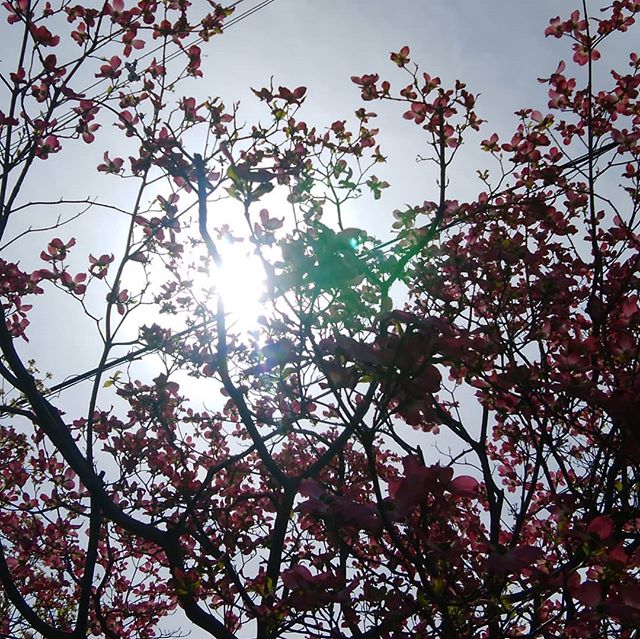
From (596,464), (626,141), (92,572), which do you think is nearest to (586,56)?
(626,141)

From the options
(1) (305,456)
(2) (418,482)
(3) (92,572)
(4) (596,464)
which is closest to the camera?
(2) (418,482)

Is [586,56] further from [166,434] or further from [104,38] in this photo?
[166,434]

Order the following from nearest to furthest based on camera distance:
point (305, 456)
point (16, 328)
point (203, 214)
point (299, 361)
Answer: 1. point (299, 361)
2. point (203, 214)
3. point (16, 328)
4. point (305, 456)

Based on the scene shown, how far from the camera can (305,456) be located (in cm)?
455

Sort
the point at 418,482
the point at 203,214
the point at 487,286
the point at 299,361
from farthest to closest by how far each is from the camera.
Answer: the point at 203,214 → the point at 487,286 → the point at 299,361 → the point at 418,482

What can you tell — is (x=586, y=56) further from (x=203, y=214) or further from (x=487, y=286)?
(x=203, y=214)

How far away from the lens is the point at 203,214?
9.24ft

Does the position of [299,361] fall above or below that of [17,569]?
below

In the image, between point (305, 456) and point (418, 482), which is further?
point (305, 456)

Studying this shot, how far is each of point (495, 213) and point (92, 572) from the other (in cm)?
333

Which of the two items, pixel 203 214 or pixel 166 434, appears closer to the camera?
pixel 203 214

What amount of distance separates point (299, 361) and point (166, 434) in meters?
2.61

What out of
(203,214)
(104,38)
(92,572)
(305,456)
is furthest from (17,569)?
(104,38)

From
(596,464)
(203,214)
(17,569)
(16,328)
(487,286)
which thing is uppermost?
(16,328)
